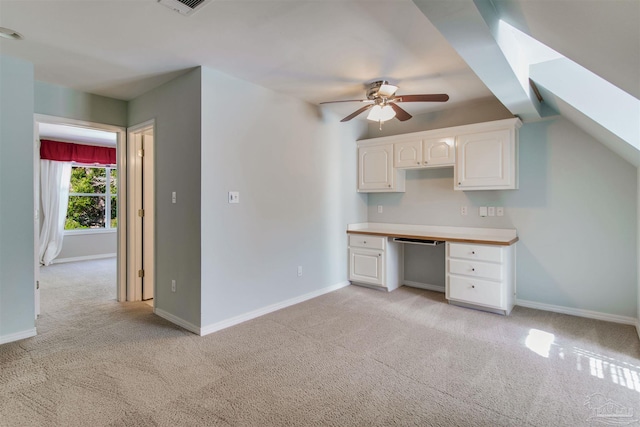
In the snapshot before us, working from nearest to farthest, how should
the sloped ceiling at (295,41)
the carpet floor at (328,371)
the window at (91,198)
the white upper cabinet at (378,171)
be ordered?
the sloped ceiling at (295,41) → the carpet floor at (328,371) → the white upper cabinet at (378,171) → the window at (91,198)

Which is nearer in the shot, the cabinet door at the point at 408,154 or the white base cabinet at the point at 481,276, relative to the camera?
the white base cabinet at the point at 481,276

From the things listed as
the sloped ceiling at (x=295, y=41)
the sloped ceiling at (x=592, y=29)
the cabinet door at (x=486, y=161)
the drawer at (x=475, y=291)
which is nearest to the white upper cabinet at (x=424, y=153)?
the cabinet door at (x=486, y=161)

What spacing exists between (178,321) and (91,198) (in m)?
5.55

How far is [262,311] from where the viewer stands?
3.44m

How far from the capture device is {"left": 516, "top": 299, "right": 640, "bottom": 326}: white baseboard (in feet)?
10.5

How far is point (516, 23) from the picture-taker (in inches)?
74.2

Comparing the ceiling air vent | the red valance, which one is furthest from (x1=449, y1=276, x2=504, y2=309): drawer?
the red valance

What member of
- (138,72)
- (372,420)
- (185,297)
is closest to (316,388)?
(372,420)

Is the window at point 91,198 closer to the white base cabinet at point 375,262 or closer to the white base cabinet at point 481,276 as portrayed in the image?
the white base cabinet at point 375,262

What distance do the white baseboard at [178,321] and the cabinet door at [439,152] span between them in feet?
10.6

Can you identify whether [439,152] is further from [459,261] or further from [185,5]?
[185,5]

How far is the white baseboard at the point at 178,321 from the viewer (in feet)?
9.77

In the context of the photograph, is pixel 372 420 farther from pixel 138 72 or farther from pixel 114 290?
pixel 114 290

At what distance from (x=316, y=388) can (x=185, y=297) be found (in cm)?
166
